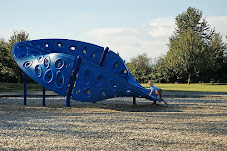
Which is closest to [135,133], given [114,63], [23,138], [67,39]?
[23,138]

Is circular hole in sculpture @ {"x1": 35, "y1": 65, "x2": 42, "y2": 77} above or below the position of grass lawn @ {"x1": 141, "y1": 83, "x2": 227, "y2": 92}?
above

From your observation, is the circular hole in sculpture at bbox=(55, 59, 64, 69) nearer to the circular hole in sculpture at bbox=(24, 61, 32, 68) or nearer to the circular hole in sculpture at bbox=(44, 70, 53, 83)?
the circular hole in sculpture at bbox=(44, 70, 53, 83)

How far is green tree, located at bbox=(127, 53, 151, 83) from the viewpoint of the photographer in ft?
136

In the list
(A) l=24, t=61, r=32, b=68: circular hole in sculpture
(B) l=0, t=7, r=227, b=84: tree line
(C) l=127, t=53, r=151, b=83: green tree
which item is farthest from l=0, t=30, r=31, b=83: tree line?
(C) l=127, t=53, r=151, b=83: green tree

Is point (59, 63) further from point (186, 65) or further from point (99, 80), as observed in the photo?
point (186, 65)

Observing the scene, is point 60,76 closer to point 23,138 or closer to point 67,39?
point 67,39

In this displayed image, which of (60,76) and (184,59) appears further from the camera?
(184,59)

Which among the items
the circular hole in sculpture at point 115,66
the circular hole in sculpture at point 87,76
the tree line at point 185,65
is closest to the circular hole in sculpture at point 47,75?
the circular hole in sculpture at point 87,76

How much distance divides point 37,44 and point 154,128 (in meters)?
7.36

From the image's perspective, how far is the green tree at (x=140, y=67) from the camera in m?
41.6

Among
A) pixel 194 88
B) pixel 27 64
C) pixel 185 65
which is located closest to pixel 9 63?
pixel 27 64

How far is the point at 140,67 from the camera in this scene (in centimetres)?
4478

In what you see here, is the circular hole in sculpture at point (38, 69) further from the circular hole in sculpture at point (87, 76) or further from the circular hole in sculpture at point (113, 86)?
the circular hole in sculpture at point (113, 86)

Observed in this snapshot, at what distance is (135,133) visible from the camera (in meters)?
6.63
